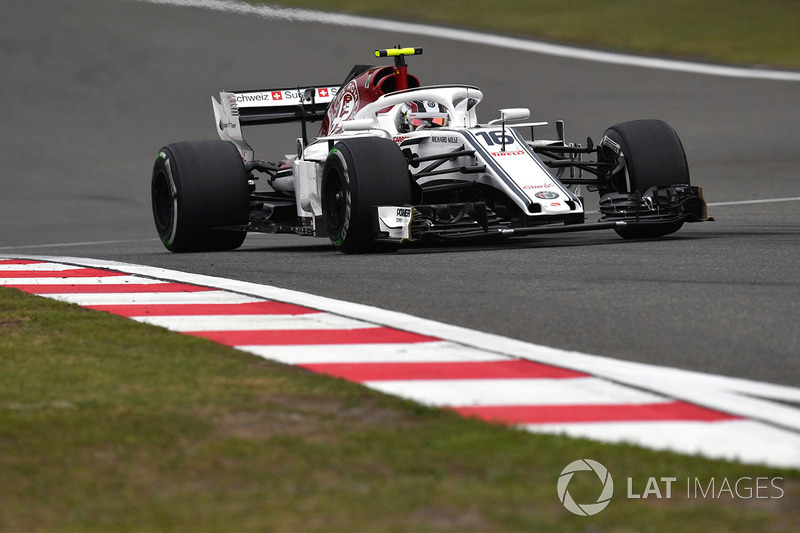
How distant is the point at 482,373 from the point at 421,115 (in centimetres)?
726

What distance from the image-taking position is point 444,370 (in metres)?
5.39

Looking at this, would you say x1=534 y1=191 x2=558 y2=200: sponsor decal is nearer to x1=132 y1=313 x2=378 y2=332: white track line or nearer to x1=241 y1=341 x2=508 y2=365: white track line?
x1=132 y1=313 x2=378 y2=332: white track line

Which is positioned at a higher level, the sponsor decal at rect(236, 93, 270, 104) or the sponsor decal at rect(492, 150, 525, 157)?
the sponsor decal at rect(236, 93, 270, 104)

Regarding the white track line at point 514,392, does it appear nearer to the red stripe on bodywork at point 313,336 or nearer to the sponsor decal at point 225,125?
the red stripe on bodywork at point 313,336

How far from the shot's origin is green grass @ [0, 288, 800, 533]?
3381 mm

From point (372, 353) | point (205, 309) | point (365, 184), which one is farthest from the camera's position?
point (365, 184)

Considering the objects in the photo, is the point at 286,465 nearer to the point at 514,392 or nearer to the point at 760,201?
the point at 514,392

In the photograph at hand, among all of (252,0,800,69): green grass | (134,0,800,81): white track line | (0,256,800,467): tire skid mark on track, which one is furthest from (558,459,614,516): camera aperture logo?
(252,0,800,69): green grass

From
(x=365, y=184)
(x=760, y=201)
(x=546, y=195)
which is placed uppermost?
(x=365, y=184)

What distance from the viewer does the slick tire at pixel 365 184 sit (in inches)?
414

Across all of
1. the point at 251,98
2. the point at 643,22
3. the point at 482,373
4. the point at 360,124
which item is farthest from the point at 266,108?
the point at 643,22

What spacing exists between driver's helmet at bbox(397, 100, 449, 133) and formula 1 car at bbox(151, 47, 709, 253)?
1 centimetres

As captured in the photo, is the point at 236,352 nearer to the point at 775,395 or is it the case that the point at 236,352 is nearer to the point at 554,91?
the point at 775,395

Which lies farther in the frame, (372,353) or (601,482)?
(372,353)
